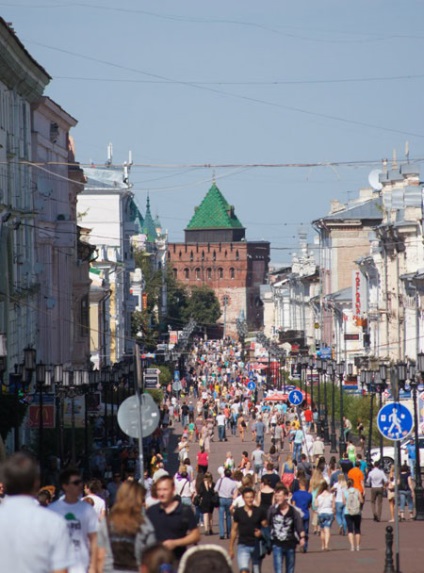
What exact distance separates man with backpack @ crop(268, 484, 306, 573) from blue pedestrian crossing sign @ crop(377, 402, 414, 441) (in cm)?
251

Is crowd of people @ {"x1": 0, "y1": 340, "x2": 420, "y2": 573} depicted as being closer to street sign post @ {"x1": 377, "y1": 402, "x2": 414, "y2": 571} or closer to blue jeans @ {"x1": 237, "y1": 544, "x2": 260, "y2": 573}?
blue jeans @ {"x1": 237, "y1": 544, "x2": 260, "y2": 573}

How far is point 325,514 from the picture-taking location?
24656 millimetres

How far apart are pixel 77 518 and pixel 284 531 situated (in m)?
6.66

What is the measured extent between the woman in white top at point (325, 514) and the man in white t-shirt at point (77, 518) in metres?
12.6

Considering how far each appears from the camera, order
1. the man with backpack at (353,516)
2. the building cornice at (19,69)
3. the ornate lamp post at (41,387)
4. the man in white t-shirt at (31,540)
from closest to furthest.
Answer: the man in white t-shirt at (31,540), the man with backpack at (353,516), the ornate lamp post at (41,387), the building cornice at (19,69)

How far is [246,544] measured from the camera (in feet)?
57.8

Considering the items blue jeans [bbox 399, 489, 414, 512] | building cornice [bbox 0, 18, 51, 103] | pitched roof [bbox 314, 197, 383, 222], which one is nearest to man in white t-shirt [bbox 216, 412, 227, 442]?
building cornice [bbox 0, 18, 51, 103]

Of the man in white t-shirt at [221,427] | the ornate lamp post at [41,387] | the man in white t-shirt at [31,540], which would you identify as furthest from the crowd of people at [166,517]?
the man in white t-shirt at [221,427]

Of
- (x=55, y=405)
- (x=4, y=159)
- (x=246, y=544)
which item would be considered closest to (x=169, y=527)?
(x=246, y=544)

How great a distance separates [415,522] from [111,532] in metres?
20.6

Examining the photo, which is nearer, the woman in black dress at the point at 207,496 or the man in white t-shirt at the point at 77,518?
the man in white t-shirt at the point at 77,518

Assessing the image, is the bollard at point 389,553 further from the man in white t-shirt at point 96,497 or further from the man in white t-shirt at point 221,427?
→ the man in white t-shirt at point 221,427

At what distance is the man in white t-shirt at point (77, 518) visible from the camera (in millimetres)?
11438

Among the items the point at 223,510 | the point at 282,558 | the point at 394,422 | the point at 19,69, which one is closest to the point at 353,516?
the point at 223,510
